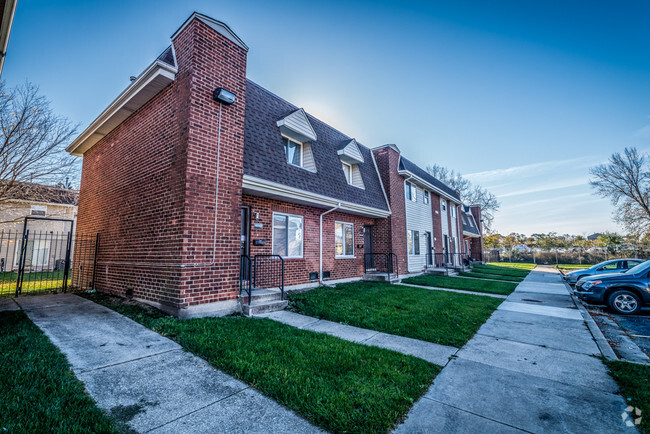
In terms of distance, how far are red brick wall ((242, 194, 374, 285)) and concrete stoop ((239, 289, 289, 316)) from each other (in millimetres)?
1416

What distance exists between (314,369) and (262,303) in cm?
323

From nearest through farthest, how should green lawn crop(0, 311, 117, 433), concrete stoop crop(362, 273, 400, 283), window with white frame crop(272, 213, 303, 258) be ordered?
green lawn crop(0, 311, 117, 433)
window with white frame crop(272, 213, 303, 258)
concrete stoop crop(362, 273, 400, 283)

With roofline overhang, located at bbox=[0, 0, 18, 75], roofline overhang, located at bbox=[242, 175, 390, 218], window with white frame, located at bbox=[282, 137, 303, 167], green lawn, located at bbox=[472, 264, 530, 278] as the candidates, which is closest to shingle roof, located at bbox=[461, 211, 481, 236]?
green lawn, located at bbox=[472, 264, 530, 278]

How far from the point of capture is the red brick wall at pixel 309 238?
7.76 m

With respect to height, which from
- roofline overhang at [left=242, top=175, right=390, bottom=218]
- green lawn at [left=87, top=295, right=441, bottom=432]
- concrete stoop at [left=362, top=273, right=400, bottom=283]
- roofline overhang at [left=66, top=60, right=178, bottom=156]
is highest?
roofline overhang at [left=66, top=60, right=178, bottom=156]

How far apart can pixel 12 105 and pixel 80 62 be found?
3.60 m

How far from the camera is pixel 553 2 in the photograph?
8344 millimetres

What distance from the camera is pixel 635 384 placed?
322cm

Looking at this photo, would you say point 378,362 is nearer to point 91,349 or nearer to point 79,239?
point 91,349

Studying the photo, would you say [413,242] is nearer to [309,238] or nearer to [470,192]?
[309,238]

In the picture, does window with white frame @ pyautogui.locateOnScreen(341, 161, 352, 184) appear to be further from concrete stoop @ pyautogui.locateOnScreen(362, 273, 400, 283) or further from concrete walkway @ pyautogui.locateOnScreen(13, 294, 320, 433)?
concrete walkway @ pyautogui.locateOnScreen(13, 294, 320, 433)

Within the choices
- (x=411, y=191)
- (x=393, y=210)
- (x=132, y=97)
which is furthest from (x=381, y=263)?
(x=132, y=97)

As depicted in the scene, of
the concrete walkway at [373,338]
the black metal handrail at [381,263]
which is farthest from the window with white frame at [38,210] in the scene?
the concrete walkway at [373,338]

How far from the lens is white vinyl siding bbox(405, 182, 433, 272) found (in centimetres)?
1502
